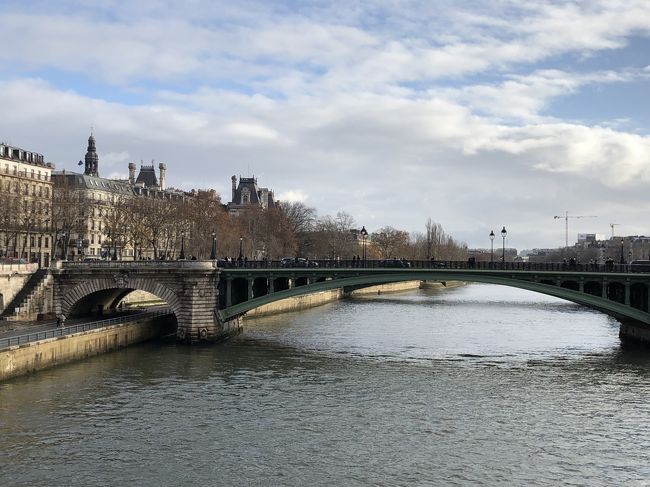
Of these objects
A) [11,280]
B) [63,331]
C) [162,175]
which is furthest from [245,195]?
[63,331]

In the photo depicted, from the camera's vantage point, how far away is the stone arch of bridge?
56.1 metres

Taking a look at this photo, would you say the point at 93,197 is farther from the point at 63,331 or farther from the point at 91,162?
the point at 63,331

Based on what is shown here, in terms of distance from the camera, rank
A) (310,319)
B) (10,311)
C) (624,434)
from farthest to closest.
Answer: (310,319) < (10,311) < (624,434)

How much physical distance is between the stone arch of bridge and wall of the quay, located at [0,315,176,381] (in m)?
1.95

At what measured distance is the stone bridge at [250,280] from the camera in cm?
5316

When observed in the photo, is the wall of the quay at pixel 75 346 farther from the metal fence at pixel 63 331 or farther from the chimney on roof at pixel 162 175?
the chimney on roof at pixel 162 175

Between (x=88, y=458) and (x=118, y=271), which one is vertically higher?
(x=118, y=271)

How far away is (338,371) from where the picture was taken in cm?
4456

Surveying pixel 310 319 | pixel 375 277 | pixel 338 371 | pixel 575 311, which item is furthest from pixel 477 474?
pixel 575 311

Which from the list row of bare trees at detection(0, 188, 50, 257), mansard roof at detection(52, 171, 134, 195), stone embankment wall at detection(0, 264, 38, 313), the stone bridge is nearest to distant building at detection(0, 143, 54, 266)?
row of bare trees at detection(0, 188, 50, 257)

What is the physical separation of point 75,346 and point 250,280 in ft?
49.6

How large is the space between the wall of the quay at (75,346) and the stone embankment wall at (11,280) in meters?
9.95

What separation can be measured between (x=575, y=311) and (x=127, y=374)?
60895mm

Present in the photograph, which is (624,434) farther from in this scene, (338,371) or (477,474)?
(338,371)
